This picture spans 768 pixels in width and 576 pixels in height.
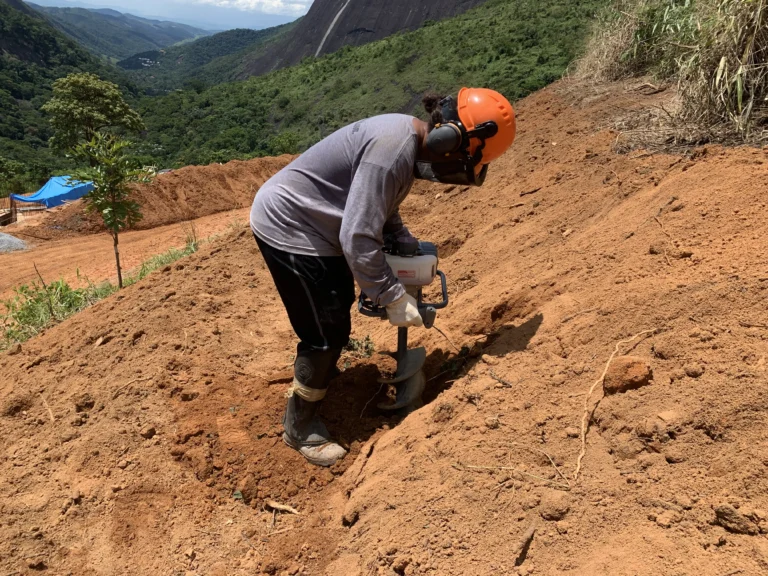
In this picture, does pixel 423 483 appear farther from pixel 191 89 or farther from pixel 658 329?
pixel 191 89

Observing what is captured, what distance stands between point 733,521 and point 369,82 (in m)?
34.8

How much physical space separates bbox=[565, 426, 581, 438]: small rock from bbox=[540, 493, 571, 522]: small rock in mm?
A: 272

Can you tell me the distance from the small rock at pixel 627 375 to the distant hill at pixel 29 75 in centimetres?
4631

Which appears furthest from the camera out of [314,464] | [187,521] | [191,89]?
[191,89]

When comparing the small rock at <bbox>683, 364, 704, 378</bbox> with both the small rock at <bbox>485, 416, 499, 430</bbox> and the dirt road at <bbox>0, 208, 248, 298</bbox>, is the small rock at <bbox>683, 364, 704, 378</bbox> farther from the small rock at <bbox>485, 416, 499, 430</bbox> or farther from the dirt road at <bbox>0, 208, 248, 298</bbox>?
the dirt road at <bbox>0, 208, 248, 298</bbox>

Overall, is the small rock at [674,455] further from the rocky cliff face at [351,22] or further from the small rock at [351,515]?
the rocky cliff face at [351,22]

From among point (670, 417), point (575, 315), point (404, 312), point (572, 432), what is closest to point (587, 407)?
point (572, 432)

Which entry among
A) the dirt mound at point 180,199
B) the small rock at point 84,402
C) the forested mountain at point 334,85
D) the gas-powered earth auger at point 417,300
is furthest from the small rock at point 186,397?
the forested mountain at point 334,85

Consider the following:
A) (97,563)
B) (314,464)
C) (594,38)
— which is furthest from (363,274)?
(594,38)

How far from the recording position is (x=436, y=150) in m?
2.14

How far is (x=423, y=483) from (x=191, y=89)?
60473mm

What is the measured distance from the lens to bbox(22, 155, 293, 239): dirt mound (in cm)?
1219

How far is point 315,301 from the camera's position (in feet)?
7.98

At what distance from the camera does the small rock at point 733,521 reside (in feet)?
4.47
